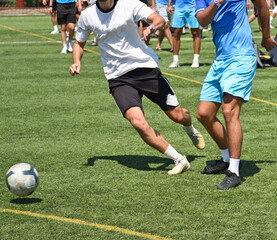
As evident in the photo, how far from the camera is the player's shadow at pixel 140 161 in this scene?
6949 mm

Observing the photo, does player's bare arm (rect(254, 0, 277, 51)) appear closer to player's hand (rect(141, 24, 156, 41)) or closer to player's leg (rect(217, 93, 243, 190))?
player's leg (rect(217, 93, 243, 190))

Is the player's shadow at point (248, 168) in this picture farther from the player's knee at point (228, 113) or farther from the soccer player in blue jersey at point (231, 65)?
the player's knee at point (228, 113)

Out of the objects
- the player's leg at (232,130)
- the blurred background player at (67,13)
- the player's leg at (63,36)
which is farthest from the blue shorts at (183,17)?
the player's leg at (232,130)

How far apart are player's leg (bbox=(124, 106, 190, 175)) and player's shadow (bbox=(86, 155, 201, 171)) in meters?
0.29

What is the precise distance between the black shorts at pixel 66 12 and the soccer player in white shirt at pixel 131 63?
1024 cm

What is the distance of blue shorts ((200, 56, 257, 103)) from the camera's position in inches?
236

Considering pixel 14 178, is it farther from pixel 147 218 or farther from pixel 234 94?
pixel 234 94

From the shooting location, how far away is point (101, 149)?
7.78 meters

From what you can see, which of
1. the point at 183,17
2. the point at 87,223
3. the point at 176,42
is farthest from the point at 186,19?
the point at 87,223

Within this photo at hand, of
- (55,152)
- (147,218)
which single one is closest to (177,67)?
(55,152)

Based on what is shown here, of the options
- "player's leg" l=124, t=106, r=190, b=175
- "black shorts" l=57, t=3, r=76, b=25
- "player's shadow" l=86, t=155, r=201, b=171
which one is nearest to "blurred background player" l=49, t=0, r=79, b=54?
"black shorts" l=57, t=3, r=76, b=25

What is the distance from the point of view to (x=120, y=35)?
6676 millimetres

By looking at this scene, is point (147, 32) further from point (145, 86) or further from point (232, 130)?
point (232, 130)

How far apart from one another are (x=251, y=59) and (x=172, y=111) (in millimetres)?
1134
